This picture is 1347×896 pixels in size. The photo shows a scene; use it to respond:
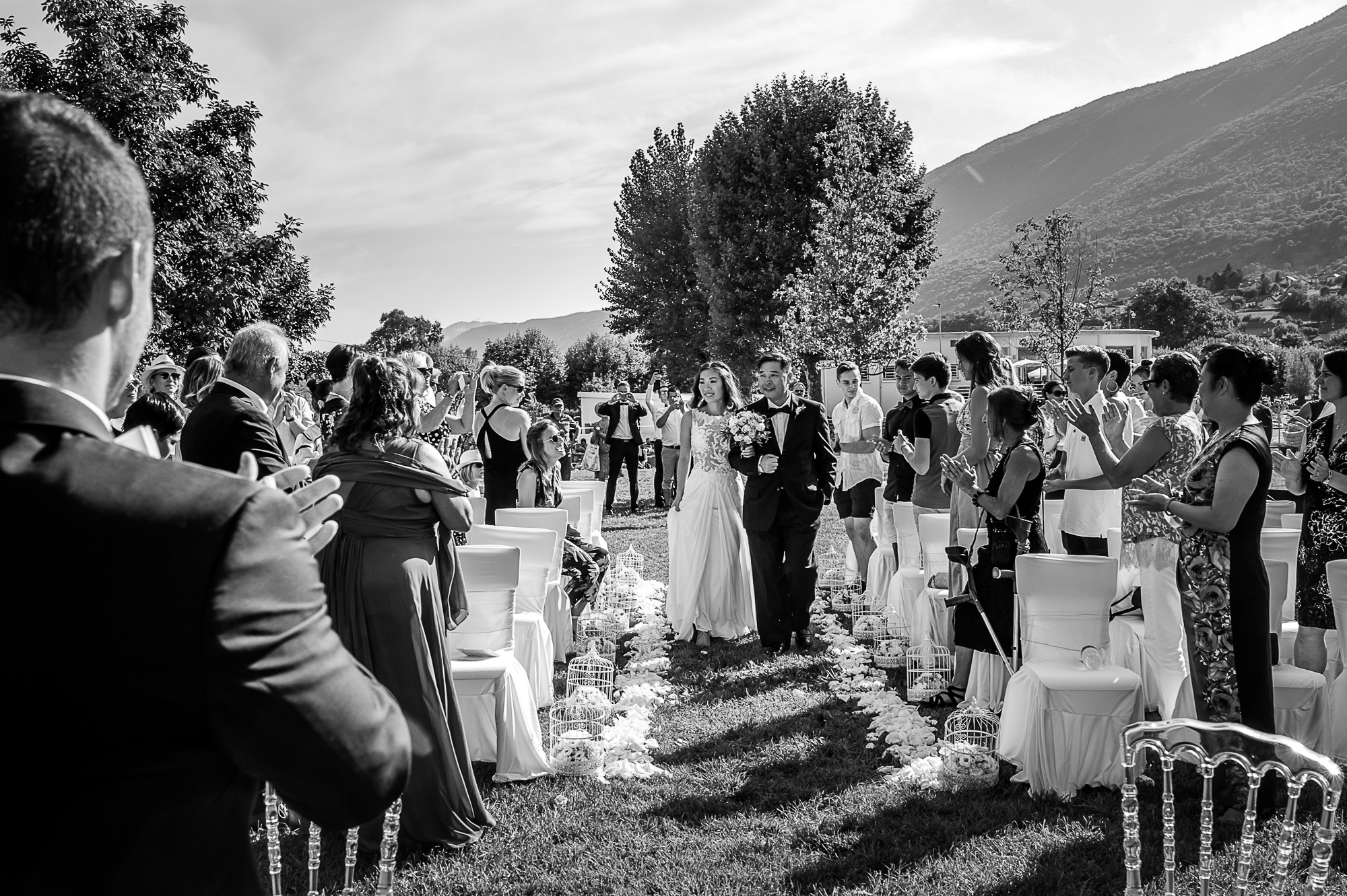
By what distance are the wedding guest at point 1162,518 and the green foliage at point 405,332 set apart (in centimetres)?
8763

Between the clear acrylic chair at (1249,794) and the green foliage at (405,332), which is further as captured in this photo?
the green foliage at (405,332)

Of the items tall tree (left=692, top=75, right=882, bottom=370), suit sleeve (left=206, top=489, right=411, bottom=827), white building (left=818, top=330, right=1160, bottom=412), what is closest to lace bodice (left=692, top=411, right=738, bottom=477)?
suit sleeve (left=206, top=489, right=411, bottom=827)

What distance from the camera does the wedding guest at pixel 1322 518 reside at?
5.41 metres

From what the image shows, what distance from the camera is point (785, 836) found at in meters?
4.50

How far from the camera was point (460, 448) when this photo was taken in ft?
46.4

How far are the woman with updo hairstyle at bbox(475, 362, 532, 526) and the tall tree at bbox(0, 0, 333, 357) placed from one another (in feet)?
57.0

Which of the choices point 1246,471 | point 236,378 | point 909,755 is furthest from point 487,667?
point 1246,471

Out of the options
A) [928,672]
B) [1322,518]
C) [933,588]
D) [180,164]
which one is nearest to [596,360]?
[180,164]

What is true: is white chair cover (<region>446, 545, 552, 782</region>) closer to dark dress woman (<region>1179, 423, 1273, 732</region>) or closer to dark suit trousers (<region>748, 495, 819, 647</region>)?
dark suit trousers (<region>748, 495, 819, 647</region>)

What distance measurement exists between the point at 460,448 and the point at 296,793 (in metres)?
13.3

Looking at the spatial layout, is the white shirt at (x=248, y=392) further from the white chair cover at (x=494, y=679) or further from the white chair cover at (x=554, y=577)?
the white chair cover at (x=554, y=577)

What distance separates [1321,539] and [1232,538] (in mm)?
1604

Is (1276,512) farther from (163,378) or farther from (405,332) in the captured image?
(405,332)

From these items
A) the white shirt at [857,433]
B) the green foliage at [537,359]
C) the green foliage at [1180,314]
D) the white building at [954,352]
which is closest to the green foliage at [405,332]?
the green foliage at [537,359]
